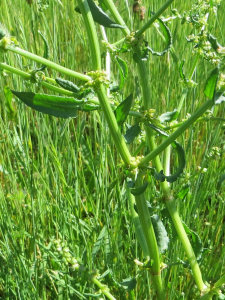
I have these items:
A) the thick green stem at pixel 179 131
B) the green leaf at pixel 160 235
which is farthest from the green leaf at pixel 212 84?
the green leaf at pixel 160 235

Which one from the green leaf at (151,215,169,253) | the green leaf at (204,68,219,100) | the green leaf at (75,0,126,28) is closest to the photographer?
the green leaf at (204,68,219,100)

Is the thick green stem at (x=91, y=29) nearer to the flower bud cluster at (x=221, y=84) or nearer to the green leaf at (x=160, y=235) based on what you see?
the flower bud cluster at (x=221, y=84)

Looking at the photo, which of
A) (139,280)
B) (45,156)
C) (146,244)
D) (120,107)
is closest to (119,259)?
(139,280)

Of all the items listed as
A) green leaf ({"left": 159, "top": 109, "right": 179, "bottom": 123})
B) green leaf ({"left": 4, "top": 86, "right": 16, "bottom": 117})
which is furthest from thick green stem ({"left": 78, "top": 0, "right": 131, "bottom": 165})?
green leaf ({"left": 4, "top": 86, "right": 16, "bottom": 117})

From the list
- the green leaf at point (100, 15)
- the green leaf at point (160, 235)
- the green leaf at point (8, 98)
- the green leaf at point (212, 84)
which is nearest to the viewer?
the green leaf at point (212, 84)

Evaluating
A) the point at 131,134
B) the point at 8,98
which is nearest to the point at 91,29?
the point at 131,134

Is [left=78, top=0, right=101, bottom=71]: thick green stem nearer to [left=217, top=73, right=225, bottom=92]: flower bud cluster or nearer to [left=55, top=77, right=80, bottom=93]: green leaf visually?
[left=55, top=77, right=80, bottom=93]: green leaf
